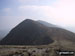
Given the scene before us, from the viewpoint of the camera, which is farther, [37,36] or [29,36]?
[29,36]

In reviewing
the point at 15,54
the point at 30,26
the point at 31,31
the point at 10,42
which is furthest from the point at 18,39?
the point at 15,54

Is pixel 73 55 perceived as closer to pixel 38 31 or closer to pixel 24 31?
pixel 38 31

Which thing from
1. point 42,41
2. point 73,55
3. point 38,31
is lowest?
point 73,55

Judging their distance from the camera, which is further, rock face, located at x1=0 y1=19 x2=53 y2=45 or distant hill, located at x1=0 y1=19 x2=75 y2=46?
rock face, located at x1=0 y1=19 x2=53 y2=45

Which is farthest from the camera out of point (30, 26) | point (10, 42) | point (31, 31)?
point (30, 26)

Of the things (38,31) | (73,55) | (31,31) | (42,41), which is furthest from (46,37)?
(73,55)

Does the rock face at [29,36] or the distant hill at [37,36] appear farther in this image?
the rock face at [29,36]

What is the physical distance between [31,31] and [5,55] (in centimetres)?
4948

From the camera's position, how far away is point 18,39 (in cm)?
7475

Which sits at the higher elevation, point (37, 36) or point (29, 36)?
point (29, 36)

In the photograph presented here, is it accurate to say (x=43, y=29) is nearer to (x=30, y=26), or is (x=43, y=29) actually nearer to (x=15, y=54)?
(x=30, y=26)

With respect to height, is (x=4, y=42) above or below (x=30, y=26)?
below

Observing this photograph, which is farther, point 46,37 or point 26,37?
point 26,37

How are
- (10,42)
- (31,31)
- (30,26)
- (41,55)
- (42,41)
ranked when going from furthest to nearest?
(30,26), (31,31), (10,42), (42,41), (41,55)
